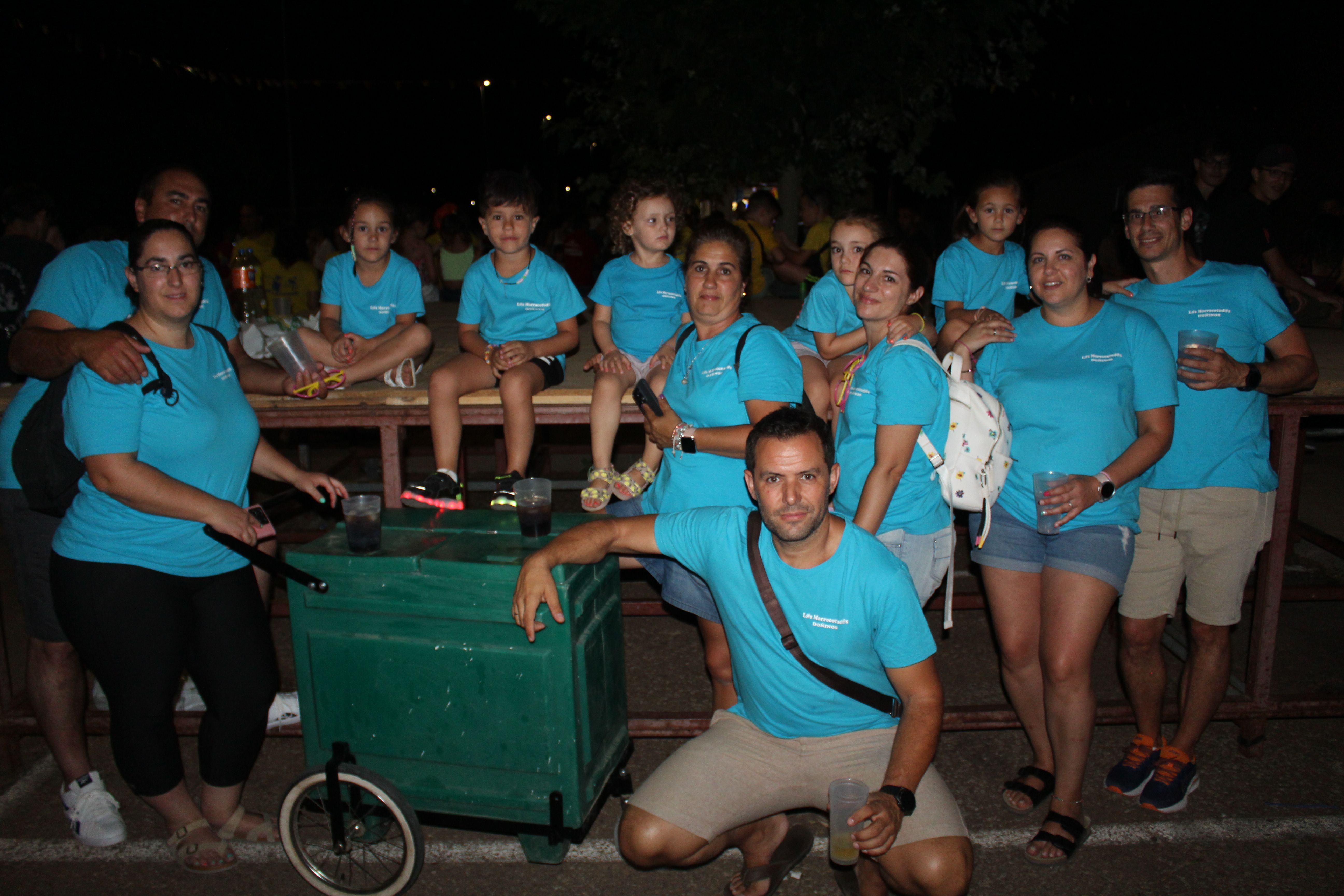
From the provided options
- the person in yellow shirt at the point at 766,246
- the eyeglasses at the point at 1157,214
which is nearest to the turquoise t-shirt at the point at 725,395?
the eyeglasses at the point at 1157,214

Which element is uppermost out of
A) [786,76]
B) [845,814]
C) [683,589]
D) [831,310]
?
[786,76]

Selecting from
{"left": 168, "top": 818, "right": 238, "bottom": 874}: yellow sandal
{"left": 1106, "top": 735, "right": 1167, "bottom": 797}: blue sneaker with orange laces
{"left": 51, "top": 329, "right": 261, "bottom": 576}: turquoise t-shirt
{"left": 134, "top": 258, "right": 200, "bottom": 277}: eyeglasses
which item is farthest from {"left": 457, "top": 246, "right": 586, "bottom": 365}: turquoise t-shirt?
{"left": 1106, "top": 735, "right": 1167, "bottom": 797}: blue sneaker with orange laces

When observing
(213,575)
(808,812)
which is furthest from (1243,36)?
(213,575)

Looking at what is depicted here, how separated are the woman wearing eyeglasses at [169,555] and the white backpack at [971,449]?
2.16 meters

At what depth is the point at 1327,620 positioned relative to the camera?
18.3 ft

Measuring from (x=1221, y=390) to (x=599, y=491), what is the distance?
241 centimetres

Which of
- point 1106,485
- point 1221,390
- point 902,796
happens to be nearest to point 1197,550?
point 1221,390

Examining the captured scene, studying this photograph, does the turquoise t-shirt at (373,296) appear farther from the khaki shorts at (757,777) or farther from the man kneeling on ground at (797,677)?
the khaki shorts at (757,777)

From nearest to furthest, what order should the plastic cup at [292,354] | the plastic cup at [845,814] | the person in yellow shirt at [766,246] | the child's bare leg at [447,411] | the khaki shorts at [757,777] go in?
the plastic cup at [845,814]
the khaki shorts at [757,777]
the plastic cup at [292,354]
the child's bare leg at [447,411]
the person in yellow shirt at [766,246]

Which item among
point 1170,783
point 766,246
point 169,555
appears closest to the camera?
point 169,555

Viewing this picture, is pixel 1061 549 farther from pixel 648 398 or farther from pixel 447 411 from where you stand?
pixel 447 411

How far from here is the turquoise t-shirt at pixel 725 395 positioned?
3.25m

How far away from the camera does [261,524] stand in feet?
10.4

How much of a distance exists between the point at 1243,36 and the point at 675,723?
20.7 meters
